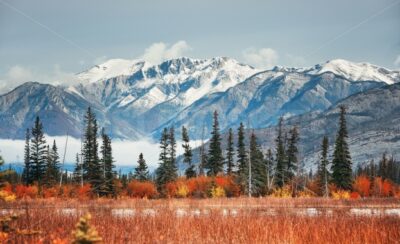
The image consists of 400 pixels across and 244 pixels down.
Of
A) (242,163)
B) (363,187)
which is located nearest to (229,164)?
(242,163)

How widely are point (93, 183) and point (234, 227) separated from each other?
194 ft

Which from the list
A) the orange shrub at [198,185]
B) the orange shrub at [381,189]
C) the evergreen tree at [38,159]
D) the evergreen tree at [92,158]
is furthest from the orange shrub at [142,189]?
the orange shrub at [381,189]

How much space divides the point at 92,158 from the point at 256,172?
2731 centimetres

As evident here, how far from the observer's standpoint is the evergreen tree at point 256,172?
223 ft

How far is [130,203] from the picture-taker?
3712 centimetres

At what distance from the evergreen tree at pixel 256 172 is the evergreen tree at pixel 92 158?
23528 mm

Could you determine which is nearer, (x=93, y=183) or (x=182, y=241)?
(x=182, y=241)

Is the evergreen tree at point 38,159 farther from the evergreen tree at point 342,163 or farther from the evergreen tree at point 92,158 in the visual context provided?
the evergreen tree at point 342,163

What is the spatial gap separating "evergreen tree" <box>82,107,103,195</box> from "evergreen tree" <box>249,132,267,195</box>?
23.5 meters

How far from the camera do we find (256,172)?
229 ft

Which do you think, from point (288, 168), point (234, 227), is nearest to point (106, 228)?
point (234, 227)

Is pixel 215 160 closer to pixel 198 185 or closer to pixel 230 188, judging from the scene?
pixel 198 185

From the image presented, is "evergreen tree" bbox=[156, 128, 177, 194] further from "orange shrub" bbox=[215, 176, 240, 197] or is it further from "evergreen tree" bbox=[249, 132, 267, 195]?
"evergreen tree" bbox=[249, 132, 267, 195]

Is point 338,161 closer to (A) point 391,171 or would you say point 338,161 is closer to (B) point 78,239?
(A) point 391,171
